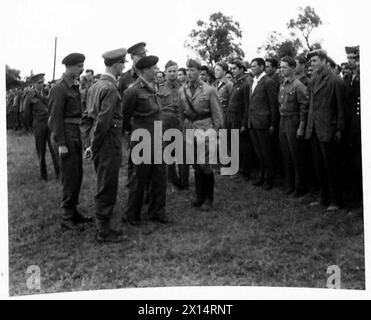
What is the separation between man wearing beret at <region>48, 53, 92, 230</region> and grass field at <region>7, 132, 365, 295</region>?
365 mm

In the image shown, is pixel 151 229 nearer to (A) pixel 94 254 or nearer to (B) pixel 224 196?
(A) pixel 94 254

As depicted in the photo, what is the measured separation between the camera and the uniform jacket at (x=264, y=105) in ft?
24.9

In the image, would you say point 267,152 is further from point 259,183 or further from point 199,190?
point 199,190

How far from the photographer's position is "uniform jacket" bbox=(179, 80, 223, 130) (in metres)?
6.70

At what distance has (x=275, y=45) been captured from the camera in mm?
6504

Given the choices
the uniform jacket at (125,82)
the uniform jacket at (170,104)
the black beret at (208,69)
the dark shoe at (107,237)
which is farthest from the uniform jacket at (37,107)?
the dark shoe at (107,237)

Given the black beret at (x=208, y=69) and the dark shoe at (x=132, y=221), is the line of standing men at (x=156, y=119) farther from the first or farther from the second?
the black beret at (x=208, y=69)

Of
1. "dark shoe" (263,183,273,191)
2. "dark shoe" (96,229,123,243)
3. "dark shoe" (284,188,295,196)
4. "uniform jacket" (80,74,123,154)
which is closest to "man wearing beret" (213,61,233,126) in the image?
"dark shoe" (263,183,273,191)

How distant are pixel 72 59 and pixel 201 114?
6.29ft
